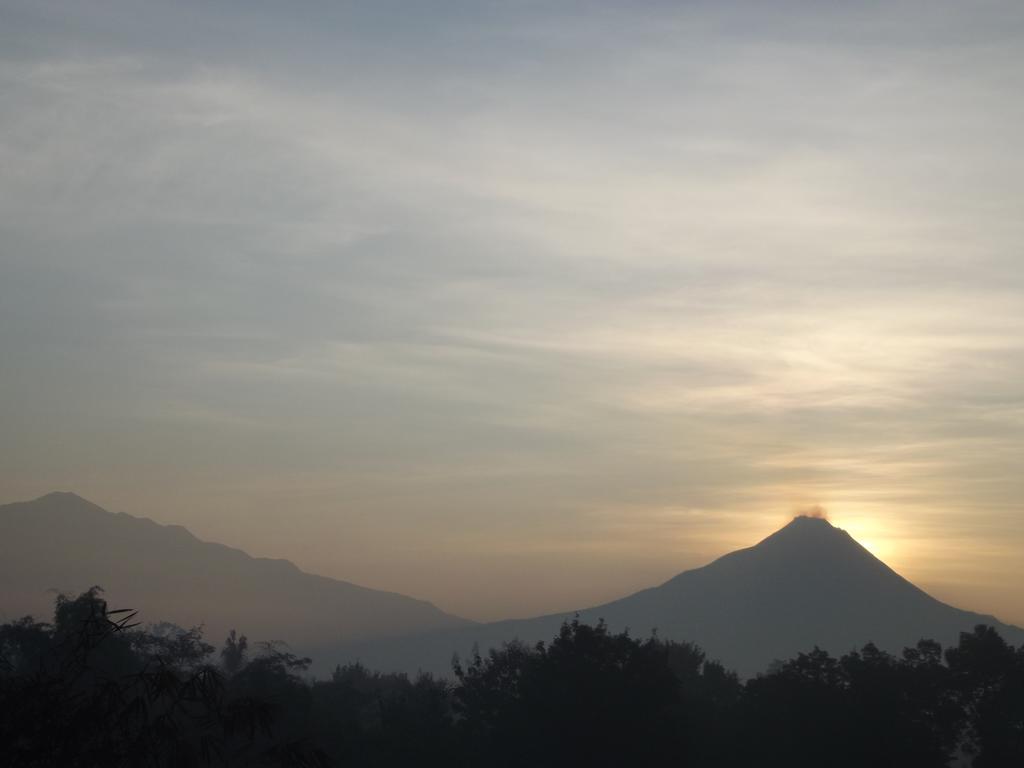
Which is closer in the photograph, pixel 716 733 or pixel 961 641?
pixel 716 733

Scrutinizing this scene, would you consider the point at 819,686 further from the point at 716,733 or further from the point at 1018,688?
the point at 1018,688

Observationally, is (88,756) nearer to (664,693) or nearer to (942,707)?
(664,693)

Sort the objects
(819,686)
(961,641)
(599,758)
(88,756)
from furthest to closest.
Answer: (961,641) < (819,686) < (599,758) < (88,756)

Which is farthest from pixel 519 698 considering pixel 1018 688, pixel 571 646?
pixel 1018 688

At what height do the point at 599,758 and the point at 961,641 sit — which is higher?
the point at 961,641

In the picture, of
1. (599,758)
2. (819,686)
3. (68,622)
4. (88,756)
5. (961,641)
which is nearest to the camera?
(88,756)

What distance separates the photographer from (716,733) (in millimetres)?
62500

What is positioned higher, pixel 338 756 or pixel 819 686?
pixel 819 686

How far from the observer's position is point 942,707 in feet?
218

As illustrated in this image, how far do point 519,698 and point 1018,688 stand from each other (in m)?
29.6

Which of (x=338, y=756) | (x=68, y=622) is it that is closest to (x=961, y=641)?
(x=338, y=756)

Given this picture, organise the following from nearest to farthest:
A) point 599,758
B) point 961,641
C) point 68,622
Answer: point 599,758 < point 68,622 < point 961,641

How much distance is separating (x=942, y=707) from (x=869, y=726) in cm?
1165

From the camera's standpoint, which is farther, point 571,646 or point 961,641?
point 961,641
